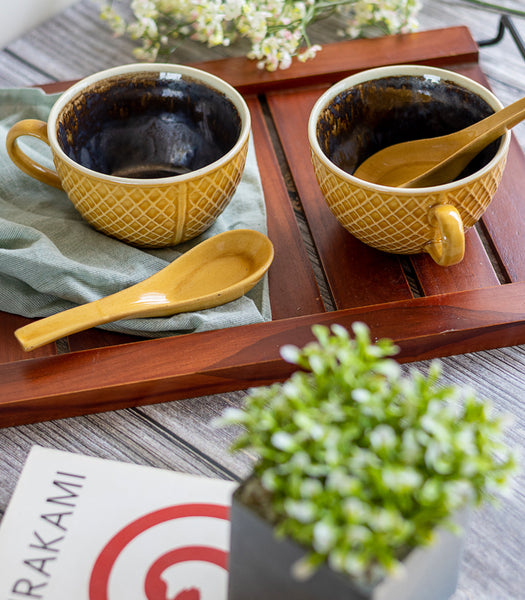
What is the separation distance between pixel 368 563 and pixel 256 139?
482 mm

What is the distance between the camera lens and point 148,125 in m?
0.63

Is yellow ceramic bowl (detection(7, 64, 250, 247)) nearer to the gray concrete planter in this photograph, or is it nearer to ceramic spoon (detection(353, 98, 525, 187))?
ceramic spoon (detection(353, 98, 525, 187))

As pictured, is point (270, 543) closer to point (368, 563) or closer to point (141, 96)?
point (368, 563)

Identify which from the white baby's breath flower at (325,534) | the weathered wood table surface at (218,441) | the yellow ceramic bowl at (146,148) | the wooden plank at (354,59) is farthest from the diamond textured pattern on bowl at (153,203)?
the white baby's breath flower at (325,534)

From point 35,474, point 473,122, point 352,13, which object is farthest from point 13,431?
point 352,13

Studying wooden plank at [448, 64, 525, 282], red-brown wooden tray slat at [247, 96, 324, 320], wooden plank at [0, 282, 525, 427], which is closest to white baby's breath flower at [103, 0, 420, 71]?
red-brown wooden tray slat at [247, 96, 324, 320]

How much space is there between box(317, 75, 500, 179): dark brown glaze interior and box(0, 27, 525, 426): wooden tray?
6cm

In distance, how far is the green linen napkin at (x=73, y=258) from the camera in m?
0.53

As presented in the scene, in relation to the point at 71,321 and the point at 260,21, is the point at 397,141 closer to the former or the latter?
the point at 260,21

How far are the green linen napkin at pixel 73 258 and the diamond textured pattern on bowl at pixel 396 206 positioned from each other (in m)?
0.08

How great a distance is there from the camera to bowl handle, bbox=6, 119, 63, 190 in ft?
1.84

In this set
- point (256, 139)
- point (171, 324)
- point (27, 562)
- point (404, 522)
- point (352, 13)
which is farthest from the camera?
point (352, 13)

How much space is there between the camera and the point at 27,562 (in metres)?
0.41

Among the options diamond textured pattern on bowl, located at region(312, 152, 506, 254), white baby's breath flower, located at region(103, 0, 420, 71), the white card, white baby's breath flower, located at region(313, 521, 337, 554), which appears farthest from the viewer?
white baby's breath flower, located at region(103, 0, 420, 71)
